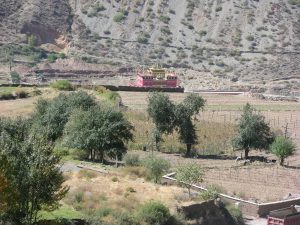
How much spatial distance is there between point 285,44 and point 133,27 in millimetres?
26417

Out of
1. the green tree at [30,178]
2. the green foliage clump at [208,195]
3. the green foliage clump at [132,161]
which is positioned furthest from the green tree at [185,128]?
the green tree at [30,178]

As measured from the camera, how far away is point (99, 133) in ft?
143

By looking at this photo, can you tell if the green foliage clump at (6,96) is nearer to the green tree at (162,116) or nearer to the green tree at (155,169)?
the green tree at (162,116)

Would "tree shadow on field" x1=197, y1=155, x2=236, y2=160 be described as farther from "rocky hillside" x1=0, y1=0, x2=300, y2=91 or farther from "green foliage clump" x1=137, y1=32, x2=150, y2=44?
"green foliage clump" x1=137, y1=32, x2=150, y2=44

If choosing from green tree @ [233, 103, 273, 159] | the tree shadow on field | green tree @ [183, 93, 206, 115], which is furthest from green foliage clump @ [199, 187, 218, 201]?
green tree @ [183, 93, 206, 115]

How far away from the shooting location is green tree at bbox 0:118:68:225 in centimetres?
2352

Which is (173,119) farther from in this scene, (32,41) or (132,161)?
(32,41)

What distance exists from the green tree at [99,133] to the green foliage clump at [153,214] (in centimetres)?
Result: 1386

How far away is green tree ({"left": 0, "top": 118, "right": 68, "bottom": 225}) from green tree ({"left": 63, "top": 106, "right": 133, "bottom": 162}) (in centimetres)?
1871

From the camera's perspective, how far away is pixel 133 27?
12700 centimetres

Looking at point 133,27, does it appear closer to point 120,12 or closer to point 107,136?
point 120,12

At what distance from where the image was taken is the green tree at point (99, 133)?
43.7 m

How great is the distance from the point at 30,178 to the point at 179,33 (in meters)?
103

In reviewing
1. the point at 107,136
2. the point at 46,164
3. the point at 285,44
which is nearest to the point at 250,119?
the point at 107,136
